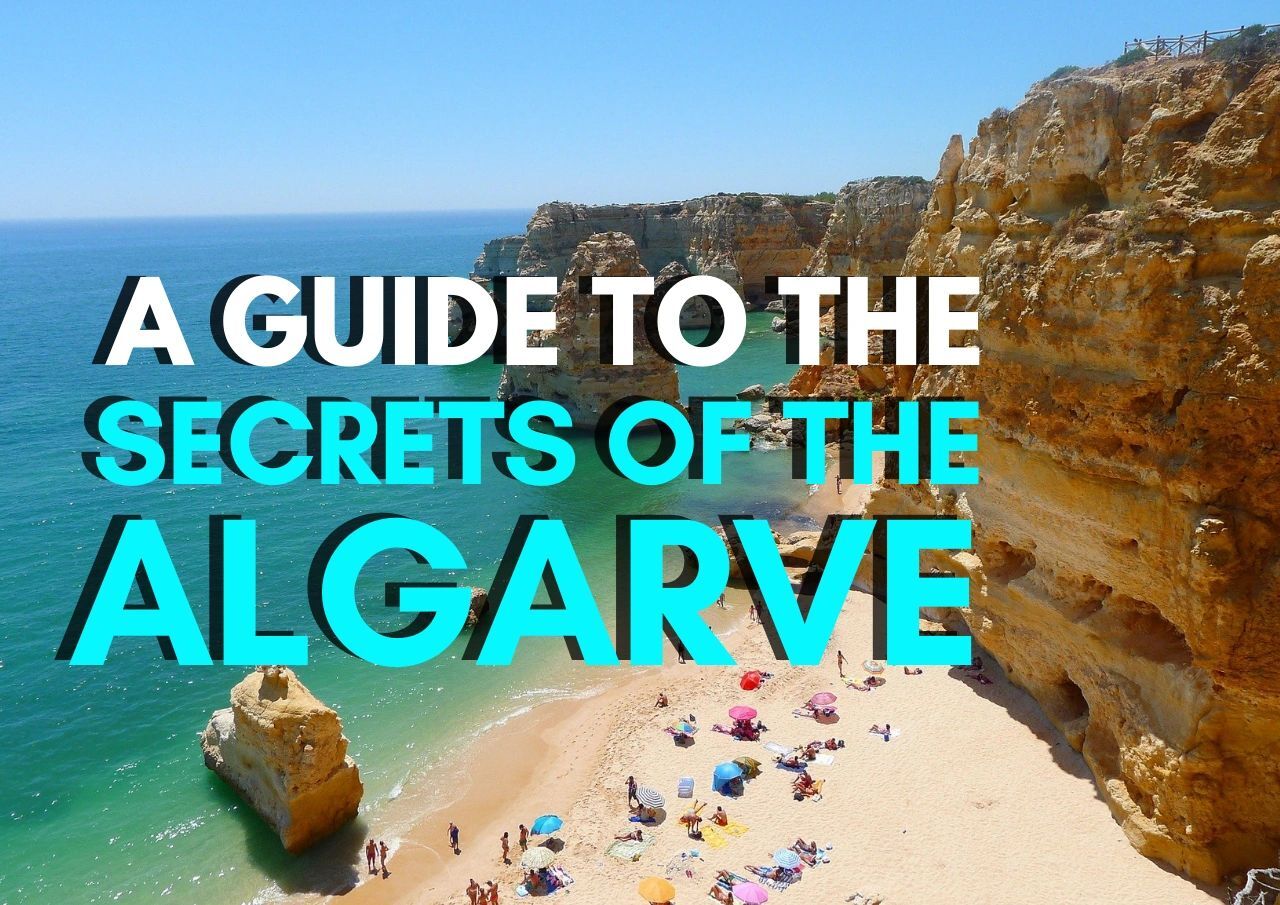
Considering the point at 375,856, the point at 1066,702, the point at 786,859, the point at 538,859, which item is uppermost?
the point at 1066,702

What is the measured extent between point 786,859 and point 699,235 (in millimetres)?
79488

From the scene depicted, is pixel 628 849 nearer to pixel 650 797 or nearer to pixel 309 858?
pixel 650 797

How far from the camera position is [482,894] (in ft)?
59.8

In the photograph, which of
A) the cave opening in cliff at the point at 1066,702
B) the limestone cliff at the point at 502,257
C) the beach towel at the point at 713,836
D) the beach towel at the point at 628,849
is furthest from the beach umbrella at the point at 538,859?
the limestone cliff at the point at 502,257

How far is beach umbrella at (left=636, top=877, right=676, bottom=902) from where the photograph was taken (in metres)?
17.5

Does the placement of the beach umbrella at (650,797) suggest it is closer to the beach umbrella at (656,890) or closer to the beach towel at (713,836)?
the beach towel at (713,836)

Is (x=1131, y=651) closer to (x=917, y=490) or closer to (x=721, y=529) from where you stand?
(x=917, y=490)

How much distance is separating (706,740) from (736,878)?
5253mm

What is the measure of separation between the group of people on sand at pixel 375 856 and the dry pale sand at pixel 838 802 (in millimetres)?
303

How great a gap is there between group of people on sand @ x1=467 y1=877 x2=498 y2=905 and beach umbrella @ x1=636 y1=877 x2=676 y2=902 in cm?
289

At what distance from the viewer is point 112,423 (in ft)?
180

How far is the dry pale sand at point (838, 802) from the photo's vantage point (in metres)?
17.3

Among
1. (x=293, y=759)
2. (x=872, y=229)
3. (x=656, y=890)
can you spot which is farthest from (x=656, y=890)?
(x=872, y=229)

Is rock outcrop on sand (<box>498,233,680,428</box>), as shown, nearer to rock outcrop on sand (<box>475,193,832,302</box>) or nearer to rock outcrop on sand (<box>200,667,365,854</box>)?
rock outcrop on sand (<box>200,667,365,854</box>)
